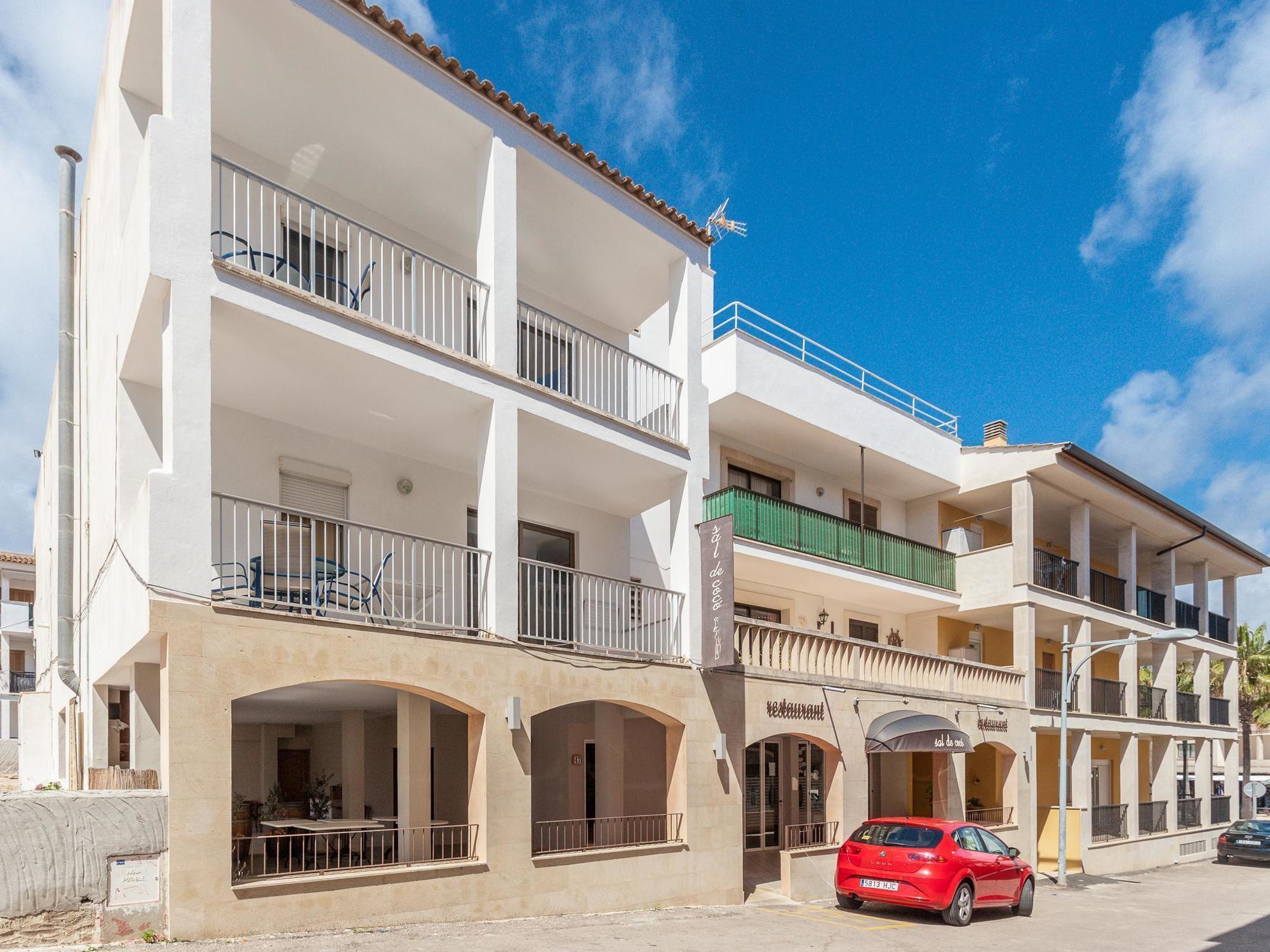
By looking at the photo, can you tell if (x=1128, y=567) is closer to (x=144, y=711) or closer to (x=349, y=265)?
(x=349, y=265)

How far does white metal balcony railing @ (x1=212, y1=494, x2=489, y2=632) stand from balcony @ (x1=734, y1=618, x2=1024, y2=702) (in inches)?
209

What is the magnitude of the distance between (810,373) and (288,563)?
14043 mm

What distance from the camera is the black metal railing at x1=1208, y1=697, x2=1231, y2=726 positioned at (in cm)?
3631

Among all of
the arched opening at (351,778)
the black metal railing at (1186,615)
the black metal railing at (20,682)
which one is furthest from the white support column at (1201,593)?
the black metal railing at (20,682)

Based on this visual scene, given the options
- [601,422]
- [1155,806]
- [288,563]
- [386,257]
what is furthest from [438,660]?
Result: [1155,806]

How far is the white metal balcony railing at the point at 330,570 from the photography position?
11.6m

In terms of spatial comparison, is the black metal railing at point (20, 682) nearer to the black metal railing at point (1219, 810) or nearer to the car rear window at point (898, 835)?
the car rear window at point (898, 835)

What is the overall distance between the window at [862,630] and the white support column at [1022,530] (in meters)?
3.80

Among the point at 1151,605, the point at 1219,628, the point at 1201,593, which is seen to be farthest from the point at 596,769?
the point at 1219,628

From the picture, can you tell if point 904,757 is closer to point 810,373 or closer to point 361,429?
point 810,373

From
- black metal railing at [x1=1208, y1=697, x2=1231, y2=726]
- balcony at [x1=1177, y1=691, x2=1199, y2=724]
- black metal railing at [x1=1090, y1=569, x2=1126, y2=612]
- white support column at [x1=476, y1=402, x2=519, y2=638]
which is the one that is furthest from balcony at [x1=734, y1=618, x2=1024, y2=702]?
black metal railing at [x1=1208, y1=697, x2=1231, y2=726]

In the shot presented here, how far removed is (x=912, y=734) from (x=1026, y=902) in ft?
11.3

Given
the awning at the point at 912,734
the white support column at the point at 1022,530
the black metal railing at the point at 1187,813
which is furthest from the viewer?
the black metal railing at the point at 1187,813

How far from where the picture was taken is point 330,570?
1371 cm
